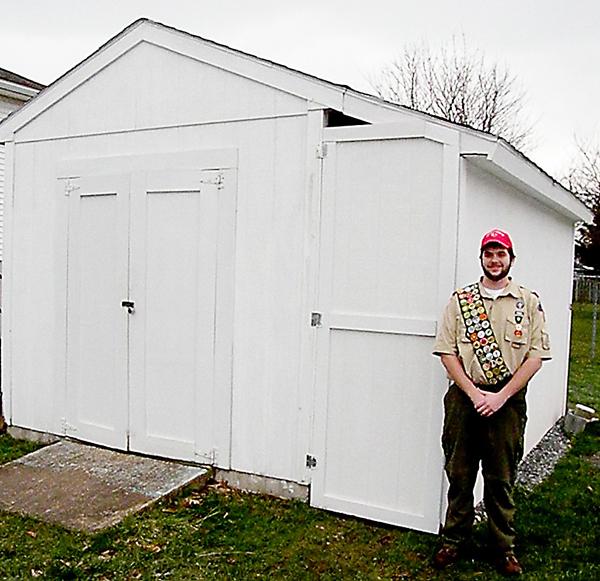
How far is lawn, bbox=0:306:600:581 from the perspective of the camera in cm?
391

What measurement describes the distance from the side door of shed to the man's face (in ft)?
1.67

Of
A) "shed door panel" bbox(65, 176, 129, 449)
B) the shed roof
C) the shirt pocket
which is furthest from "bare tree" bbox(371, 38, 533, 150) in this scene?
the shirt pocket

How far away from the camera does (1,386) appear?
21.3 ft

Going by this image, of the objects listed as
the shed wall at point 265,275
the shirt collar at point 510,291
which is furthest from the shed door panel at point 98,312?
the shirt collar at point 510,291

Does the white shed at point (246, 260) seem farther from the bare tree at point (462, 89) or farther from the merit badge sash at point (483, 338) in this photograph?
the bare tree at point (462, 89)

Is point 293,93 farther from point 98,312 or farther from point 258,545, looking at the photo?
point 258,545

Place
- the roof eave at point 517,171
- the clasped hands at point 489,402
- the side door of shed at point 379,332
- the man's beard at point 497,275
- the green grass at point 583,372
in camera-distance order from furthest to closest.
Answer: the green grass at point 583,372 < the side door of shed at point 379,332 < the roof eave at point 517,171 < the man's beard at point 497,275 < the clasped hands at point 489,402

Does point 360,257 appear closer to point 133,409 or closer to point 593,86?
point 133,409

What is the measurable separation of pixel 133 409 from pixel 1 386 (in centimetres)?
168

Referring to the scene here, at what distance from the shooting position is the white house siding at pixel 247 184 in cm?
486

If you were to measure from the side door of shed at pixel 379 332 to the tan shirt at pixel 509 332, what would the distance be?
477mm

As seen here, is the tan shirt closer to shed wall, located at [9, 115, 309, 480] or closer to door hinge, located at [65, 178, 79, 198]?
shed wall, located at [9, 115, 309, 480]

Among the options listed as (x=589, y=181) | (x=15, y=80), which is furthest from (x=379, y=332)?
(x=589, y=181)

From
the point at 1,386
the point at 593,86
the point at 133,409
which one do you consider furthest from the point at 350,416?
the point at 593,86
